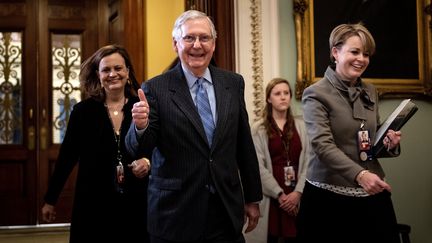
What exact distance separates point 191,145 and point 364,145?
2.30 ft

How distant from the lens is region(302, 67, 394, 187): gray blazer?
199 cm

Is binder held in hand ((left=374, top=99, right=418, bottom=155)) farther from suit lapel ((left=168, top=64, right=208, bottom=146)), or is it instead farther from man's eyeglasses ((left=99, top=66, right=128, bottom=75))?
man's eyeglasses ((left=99, top=66, right=128, bottom=75))

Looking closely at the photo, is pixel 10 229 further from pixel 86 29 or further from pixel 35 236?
pixel 86 29

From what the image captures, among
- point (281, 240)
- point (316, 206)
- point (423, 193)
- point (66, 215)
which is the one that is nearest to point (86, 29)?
point (66, 215)

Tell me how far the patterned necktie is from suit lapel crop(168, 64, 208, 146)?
32mm

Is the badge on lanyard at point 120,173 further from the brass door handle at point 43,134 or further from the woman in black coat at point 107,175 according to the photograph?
the brass door handle at point 43,134

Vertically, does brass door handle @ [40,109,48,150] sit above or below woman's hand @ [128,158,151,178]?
above

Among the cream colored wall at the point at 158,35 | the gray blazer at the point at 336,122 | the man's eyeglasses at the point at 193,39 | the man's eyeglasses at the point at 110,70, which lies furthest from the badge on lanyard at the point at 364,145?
the cream colored wall at the point at 158,35

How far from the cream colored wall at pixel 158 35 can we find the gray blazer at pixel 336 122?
10.3 ft

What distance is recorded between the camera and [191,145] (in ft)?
5.65

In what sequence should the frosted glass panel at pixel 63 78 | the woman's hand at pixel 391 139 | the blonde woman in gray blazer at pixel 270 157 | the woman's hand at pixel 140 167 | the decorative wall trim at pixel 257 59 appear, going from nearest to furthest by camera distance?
the woman's hand at pixel 391 139, the woman's hand at pixel 140 167, the blonde woman in gray blazer at pixel 270 157, the decorative wall trim at pixel 257 59, the frosted glass panel at pixel 63 78

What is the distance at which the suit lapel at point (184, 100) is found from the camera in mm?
1727

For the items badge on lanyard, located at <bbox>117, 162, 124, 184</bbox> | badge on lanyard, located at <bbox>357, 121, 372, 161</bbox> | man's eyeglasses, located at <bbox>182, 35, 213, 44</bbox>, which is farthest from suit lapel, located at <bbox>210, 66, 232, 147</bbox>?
badge on lanyard, located at <bbox>117, 162, 124, 184</bbox>

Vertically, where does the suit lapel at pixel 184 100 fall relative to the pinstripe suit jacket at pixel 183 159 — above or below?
above
